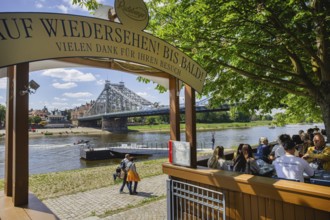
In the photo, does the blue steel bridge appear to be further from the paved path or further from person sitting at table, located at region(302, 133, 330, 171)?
person sitting at table, located at region(302, 133, 330, 171)

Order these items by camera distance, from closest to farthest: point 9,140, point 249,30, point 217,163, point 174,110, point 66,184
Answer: point 9,140
point 174,110
point 217,163
point 249,30
point 66,184

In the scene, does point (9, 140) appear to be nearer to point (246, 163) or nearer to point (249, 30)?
point (246, 163)

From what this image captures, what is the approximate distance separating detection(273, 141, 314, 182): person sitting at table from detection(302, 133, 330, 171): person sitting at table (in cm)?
110

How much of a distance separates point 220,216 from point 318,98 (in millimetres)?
4310

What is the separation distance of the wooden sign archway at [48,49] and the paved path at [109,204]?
370cm

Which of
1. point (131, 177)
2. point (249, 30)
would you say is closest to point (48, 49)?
point (249, 30)

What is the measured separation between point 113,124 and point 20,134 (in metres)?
73.4

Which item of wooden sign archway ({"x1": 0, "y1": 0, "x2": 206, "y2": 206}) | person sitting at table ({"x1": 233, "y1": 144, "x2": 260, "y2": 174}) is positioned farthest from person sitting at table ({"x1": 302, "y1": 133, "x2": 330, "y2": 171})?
wooden sign archway ({"x1": 0, "y1": 0, "x2": 206, "y2": 206})

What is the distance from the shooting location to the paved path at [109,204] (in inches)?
244

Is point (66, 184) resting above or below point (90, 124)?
below

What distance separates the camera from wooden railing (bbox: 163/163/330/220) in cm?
271

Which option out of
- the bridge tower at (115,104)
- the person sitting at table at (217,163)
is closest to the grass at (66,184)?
the person sitting at table at (217,163)

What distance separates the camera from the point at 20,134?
2.57 metres

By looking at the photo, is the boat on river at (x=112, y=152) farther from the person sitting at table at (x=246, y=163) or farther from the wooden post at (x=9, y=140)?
the wooden post at (x=9, y=140)
